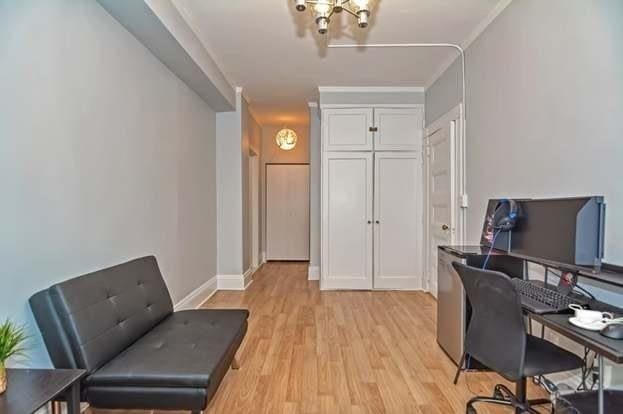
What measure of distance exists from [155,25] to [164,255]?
1867 millimetres

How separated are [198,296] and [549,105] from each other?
3.83 m

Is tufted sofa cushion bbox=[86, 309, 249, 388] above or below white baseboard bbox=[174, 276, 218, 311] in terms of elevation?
above

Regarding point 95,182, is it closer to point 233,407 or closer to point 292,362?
point 233,407

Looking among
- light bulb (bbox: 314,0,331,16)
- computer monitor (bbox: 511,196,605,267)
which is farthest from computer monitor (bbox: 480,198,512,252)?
light bulb (bbox: 314,0,331,16)

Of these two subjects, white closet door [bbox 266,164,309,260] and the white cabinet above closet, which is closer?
the white cabinet above closet

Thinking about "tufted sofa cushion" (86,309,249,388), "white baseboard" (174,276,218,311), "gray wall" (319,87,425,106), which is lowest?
"white baseboard" (174,276,218,311)

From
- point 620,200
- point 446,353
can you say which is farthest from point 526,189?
point 446,353

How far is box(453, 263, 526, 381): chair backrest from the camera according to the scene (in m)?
1.78

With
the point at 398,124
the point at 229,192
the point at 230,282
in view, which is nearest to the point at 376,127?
the point at 398,124

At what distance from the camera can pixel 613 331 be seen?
1.45m

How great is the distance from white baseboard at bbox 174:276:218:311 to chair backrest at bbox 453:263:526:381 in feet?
9.09

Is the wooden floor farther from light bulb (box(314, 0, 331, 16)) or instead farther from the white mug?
light bulb (box(314, 0, 331, 16))

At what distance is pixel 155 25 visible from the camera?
2727 millimetres

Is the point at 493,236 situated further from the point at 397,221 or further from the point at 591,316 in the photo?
the point at 397,221
